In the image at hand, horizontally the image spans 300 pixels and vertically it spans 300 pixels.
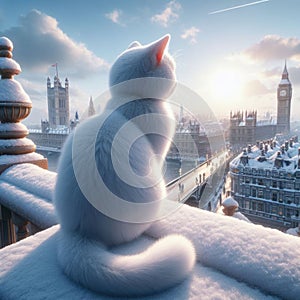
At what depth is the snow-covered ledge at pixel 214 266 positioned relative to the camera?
36.6 inches

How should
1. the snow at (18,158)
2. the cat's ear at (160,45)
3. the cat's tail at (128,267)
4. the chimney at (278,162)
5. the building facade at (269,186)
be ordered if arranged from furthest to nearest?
the chimney at (278,162) → the building facade at (269,186) → the snow at (18,158) → the cat's ear at (160,45) → the cat's tail at (128,267)

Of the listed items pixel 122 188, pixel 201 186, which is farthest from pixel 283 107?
pixel 122 188

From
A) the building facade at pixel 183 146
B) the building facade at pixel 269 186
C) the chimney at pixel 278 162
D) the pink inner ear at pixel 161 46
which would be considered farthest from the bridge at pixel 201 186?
the pink inner ear at pixel 161 46

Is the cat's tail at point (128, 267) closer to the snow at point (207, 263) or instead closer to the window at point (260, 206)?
the snow at point (207, 263)

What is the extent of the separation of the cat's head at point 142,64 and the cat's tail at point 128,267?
3.38ft

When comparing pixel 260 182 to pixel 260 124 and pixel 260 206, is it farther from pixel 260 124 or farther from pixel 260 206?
pixel 260 124

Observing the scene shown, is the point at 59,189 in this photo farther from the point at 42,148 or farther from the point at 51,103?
the point at 51,103

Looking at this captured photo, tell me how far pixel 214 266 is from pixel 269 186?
58.9 ft

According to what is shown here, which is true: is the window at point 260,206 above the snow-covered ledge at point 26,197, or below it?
below

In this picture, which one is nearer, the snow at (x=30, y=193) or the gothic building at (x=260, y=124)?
the snow at (x=30, y=193)

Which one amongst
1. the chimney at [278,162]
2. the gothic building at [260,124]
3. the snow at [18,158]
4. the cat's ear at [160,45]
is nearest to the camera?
the cat's ear at [160,45]

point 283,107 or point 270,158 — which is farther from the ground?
point 283,107

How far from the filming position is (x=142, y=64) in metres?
1.42

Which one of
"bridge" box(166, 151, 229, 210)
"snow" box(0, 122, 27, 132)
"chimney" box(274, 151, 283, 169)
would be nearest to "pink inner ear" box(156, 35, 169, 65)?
"snow" box(0, 122, 27, 132)
